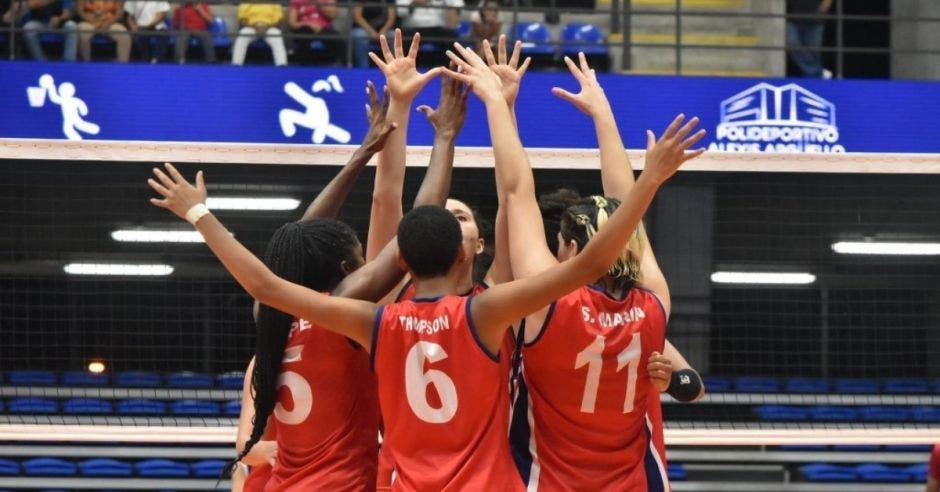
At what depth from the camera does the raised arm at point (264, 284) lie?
3.72 meters

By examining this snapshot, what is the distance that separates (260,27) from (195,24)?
0.64 meters

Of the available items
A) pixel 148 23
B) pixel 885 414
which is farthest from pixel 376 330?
pixel 885 414

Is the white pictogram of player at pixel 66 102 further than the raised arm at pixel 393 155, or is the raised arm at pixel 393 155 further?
the white pictogram of player at pixel 66 102

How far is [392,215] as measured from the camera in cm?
442

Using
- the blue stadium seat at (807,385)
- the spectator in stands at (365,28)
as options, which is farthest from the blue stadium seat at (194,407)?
the blue stadium seat at (807,385)

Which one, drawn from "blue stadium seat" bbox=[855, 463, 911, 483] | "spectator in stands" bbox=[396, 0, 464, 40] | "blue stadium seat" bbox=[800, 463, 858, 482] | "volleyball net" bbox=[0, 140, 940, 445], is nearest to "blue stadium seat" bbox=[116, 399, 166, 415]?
"volleyball net" bbox=[0, 140, 940, 445]

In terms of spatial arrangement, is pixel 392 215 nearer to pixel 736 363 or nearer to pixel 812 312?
pixel 736 363

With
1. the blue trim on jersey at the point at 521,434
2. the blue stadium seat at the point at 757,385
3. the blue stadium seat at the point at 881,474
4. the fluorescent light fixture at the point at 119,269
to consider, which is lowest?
the blue stadium seat at the point at 881,474

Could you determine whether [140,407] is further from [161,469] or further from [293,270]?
[293,270]

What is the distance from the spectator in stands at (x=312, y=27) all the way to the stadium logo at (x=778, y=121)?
391 centimetres

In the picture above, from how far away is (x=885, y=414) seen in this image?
1496 cm

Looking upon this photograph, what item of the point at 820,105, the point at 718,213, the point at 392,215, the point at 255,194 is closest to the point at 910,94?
the point at 820,105

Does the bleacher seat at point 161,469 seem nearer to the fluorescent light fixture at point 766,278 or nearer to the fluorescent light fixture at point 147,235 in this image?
the fluorescent light fixture at point 147,235

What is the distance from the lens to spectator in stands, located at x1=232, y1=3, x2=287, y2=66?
509 inches
